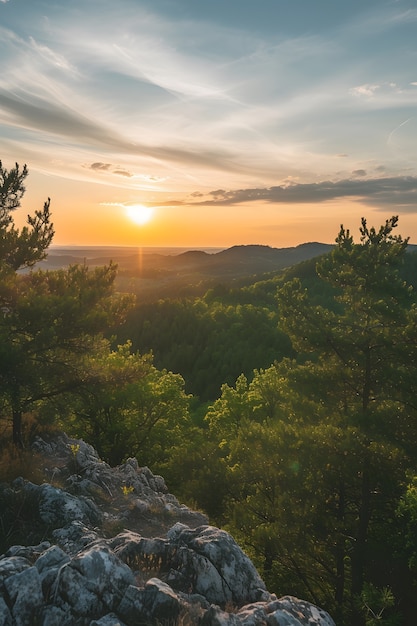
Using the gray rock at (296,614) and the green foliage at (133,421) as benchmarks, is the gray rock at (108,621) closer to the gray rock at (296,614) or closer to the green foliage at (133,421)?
the gray rock at (296,614)

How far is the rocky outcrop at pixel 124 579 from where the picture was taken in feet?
26.3

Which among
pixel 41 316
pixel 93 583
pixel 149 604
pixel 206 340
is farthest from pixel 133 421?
pixel 206 340

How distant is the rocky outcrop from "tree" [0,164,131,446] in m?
4.12

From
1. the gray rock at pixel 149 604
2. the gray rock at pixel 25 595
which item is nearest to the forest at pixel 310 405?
the gray rock at pixel 25 595

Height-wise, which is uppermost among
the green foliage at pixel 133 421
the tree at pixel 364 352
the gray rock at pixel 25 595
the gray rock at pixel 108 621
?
the tree at pixel 364 352

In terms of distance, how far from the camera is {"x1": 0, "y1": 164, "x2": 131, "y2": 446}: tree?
15.8 metres

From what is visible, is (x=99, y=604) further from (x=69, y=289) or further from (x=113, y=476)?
(x=69, y=289)

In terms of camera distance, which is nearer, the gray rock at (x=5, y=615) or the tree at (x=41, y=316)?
the gray rock at (x=5, y=615)

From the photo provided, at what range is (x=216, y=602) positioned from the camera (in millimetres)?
9172

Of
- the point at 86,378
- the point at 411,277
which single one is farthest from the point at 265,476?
the point at 411,277

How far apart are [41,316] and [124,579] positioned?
10.2 meters

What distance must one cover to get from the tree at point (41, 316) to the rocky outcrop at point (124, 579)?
13.5 ft

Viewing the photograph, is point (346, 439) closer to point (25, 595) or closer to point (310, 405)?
point (310, 405)

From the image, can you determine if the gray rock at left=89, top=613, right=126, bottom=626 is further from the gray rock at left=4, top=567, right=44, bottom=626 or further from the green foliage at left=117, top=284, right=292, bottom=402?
the green foliage at left=117, top=284, right=292, bottom=402
